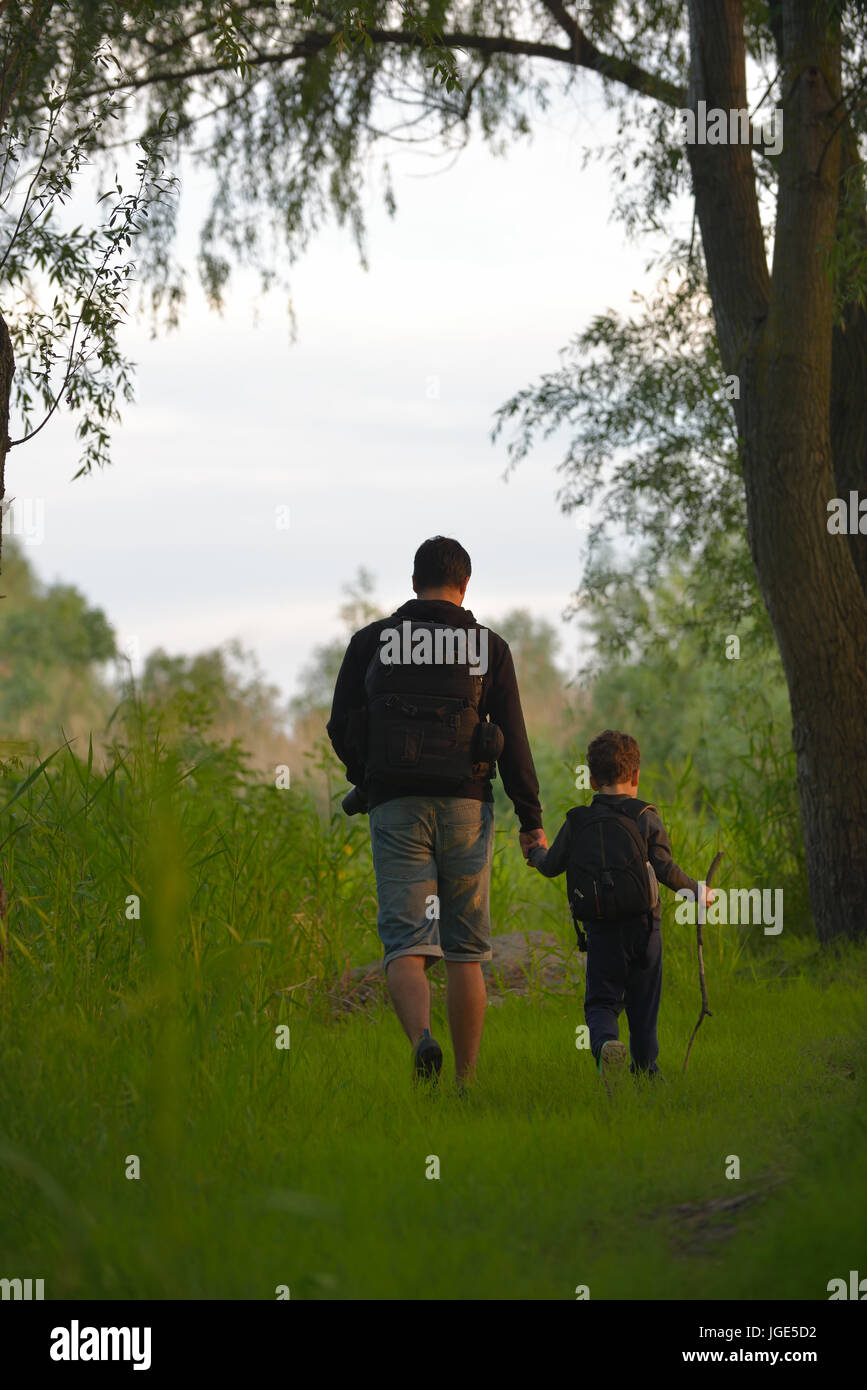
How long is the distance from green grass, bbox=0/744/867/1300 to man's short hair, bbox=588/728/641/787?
3.98ft

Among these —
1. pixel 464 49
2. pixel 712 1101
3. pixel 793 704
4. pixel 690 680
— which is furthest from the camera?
pixel 690 680

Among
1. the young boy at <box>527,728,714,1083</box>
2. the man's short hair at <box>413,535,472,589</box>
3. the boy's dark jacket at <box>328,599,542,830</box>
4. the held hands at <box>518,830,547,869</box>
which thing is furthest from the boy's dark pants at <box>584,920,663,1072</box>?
the man's short hair at <box>413,535,472,589</box>

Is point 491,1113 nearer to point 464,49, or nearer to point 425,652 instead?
point 425,652

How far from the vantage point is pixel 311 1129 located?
4371 millimetres

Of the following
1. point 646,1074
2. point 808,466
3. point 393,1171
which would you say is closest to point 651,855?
point 646,1074

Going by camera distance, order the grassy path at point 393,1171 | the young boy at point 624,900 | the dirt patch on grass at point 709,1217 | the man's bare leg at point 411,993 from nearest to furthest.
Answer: the grassy path at point 393,1171 < the dirt patch on grass at point 709,1217 < the man's bare leg at point 411,993 < the young boy at point 624,900

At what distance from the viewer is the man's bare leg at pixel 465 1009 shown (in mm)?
5297

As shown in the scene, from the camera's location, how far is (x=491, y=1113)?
4.65 metres

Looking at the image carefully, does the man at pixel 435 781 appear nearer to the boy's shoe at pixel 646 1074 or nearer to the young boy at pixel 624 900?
the young boy at pixel 624 900

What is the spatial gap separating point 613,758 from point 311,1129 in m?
1.95

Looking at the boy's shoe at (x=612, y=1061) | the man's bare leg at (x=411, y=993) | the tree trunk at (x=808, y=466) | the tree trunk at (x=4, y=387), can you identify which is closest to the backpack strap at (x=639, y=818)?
the boy's shoe at (x=612, y=1061)
